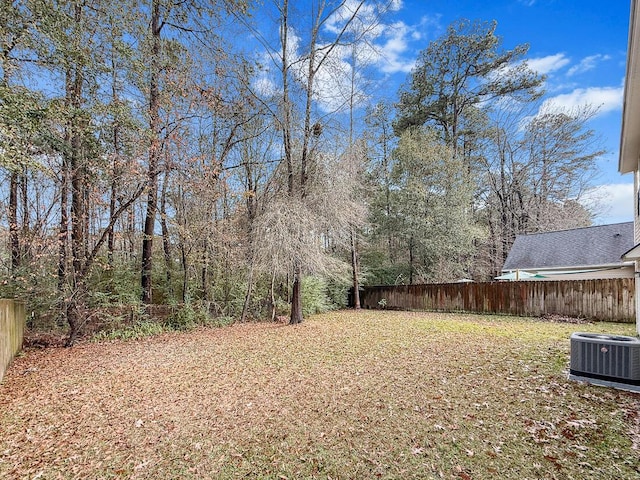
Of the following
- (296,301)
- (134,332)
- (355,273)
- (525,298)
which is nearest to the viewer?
(134,332)

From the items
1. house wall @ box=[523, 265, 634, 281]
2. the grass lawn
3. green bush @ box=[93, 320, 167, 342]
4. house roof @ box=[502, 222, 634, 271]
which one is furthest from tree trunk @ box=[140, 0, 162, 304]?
house roof @ box=[502, 222, 634, 271]

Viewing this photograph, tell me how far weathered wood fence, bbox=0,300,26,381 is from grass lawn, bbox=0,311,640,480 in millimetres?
261

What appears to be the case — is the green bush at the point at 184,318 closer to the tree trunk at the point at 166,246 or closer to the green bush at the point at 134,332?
the green bush at the point at 134,332

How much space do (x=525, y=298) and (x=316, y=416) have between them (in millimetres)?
9895

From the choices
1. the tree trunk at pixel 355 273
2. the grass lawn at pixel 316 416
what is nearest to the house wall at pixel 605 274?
the tree trunk at pixel 355 273

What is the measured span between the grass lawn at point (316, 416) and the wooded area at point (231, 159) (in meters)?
2.87

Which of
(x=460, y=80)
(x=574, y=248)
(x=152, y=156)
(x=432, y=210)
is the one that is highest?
(x=460, y=80)

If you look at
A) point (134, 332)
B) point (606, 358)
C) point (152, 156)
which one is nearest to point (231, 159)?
point (152, 156)

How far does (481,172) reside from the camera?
1630cm

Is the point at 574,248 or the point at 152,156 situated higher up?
the point at 152,156

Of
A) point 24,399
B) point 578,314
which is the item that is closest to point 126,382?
point 24,399

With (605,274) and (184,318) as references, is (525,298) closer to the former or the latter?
(605,274)

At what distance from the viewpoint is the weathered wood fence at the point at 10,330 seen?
436 cm

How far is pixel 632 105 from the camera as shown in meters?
4.82
